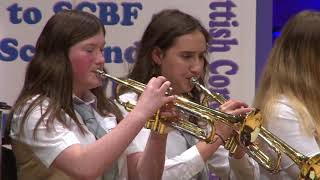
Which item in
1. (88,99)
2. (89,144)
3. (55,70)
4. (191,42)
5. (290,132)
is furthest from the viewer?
(191,42)

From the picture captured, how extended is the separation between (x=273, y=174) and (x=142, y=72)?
632 millimetres

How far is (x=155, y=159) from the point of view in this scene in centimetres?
241

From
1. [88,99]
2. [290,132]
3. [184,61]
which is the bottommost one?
[290,132]

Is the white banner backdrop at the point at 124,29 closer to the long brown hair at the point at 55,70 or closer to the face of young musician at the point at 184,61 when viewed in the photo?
the face of young musician at the point at 184,61

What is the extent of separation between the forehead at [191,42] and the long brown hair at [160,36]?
0.5 inches

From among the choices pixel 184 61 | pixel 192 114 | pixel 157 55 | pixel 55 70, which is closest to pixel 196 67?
pixel 184 61

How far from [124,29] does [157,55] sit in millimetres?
907

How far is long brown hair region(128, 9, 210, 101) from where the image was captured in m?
2.67

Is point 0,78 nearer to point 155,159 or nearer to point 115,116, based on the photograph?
point 115,116

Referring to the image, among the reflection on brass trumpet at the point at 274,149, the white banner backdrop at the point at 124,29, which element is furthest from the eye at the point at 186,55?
the white banner backdrop at the point at 124,29

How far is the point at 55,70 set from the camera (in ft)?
7.59

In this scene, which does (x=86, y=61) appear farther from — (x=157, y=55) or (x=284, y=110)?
(x=284, y=110)

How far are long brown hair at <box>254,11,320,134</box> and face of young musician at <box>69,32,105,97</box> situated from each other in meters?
0.59

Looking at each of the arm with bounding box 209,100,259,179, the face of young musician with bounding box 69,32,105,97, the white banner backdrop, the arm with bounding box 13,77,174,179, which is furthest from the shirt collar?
the white banner backdrop
